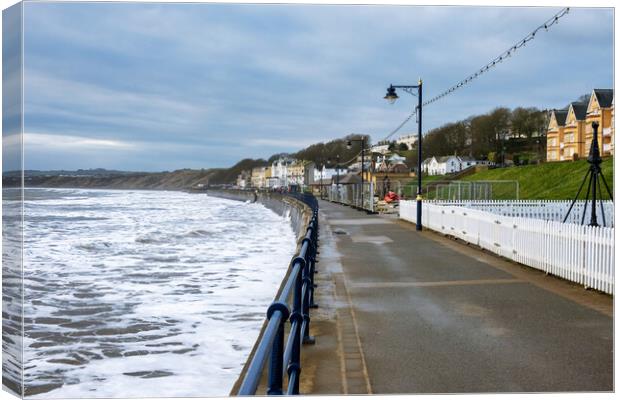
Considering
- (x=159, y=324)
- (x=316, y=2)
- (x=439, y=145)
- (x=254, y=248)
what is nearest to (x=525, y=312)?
(x=316, y=2)

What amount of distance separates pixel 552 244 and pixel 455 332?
14.1ft

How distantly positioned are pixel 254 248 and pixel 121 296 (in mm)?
10670

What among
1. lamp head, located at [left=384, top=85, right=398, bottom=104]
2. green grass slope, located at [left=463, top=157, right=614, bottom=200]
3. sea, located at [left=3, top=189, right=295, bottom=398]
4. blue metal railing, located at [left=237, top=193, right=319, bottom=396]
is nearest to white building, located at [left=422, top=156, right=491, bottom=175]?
green grass slope, located at [left=463, top=157, right=614, bottom=200]

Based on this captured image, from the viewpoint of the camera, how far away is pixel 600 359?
5148 millimetres

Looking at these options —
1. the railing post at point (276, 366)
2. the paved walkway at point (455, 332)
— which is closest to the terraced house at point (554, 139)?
the paved walkway at point (455, 332)

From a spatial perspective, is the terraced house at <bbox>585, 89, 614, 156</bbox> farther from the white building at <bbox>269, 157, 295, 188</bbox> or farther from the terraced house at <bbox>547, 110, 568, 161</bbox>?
the white building at <bbox>269, 157, 295, 188</bbox>

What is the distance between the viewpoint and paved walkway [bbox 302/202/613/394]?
4645 millimetres

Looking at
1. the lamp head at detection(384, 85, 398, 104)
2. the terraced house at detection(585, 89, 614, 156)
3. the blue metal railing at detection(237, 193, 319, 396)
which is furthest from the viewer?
the lamp head at detection(384, 85, 398, 104)

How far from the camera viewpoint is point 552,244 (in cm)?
953

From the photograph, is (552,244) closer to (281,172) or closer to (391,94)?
(391,94)

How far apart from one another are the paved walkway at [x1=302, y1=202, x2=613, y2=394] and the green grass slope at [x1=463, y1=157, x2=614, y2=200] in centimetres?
2212

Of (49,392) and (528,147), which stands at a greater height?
(528,147)

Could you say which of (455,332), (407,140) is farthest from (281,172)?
(455,332)

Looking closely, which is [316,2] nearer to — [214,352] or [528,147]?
[214,352]
